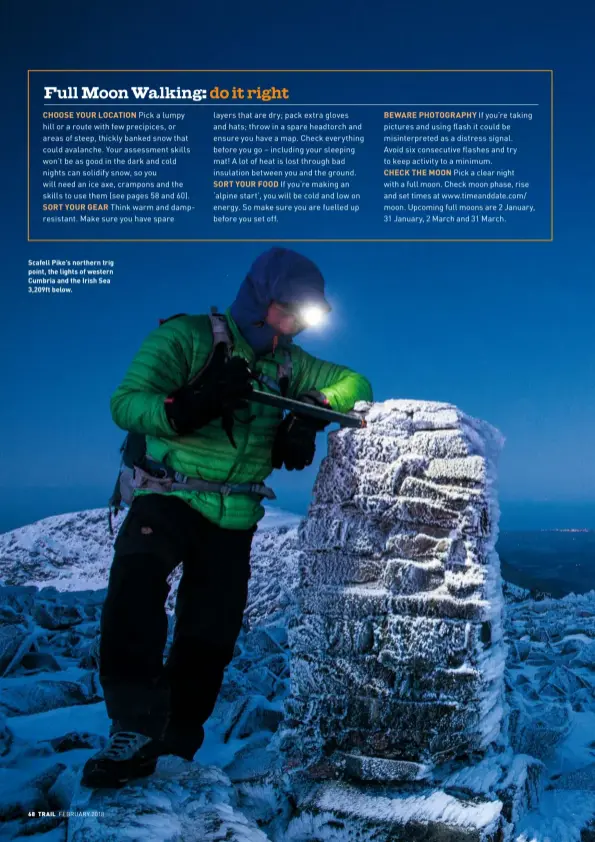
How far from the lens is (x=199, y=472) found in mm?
2670

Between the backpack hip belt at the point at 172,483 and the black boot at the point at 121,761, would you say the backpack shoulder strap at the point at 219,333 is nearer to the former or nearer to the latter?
the backpack hip belt at the point at 172,483

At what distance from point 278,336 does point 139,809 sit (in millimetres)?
1655

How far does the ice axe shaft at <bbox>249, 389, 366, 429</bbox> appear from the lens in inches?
102

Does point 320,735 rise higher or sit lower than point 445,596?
lower

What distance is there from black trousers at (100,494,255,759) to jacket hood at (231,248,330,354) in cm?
70

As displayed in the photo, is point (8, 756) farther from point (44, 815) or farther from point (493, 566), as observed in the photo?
point (493, 566)

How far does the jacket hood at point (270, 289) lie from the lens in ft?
8.87

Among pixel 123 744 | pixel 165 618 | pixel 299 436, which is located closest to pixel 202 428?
pixel 299 436

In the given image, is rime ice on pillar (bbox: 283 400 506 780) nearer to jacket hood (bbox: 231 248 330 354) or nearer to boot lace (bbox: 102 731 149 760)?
jacket hood (bbox: 231 248 330 354)

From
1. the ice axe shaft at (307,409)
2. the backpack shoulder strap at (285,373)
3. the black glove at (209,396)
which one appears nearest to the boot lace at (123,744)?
the black glove at (209,396)

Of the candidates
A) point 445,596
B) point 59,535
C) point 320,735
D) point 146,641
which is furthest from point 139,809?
point 59,535

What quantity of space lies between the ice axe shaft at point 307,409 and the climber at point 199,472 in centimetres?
6

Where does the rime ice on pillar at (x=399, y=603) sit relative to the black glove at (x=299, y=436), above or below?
below

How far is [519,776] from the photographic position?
2586mm
